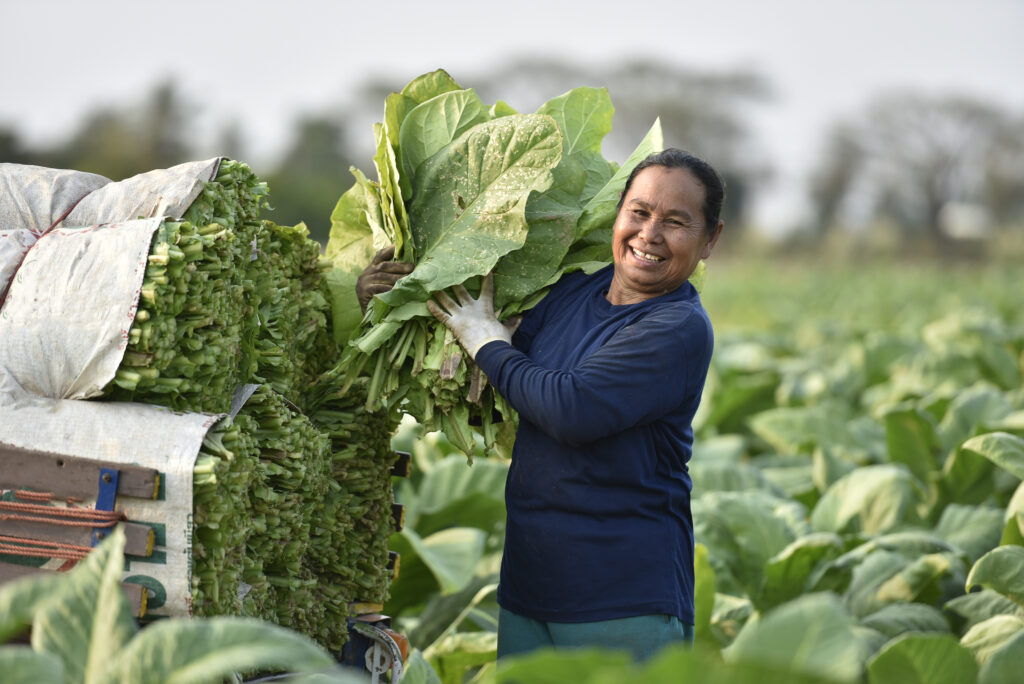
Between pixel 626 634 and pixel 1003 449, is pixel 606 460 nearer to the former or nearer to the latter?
pixel 626 634

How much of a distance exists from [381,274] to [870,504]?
262 centimetres

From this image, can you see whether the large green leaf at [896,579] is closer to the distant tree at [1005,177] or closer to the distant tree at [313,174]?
the distant tree at [313,174]

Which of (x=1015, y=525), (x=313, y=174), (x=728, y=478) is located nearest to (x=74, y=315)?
(x=1015, y=525)

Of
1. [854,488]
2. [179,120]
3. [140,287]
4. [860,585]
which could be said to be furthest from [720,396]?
[179,120]

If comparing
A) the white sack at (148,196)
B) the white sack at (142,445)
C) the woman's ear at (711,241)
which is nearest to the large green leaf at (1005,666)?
the woman's ear at (711,241)

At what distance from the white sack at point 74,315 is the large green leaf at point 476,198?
0.60 m

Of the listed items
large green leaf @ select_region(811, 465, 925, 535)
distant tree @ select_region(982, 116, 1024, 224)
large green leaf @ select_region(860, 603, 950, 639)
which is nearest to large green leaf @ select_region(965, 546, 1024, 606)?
large green leaf @ select_region(860, 603, 950, 639)

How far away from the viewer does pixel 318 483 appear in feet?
8.01

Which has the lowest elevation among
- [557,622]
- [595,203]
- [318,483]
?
[557,622]

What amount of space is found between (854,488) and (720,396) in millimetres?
2356

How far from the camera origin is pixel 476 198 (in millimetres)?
2459

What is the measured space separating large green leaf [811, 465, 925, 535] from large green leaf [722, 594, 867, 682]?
3.01m

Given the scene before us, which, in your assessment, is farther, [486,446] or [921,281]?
[921,281]

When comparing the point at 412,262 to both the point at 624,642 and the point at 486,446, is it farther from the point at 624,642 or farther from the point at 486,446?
the point at 624,642
